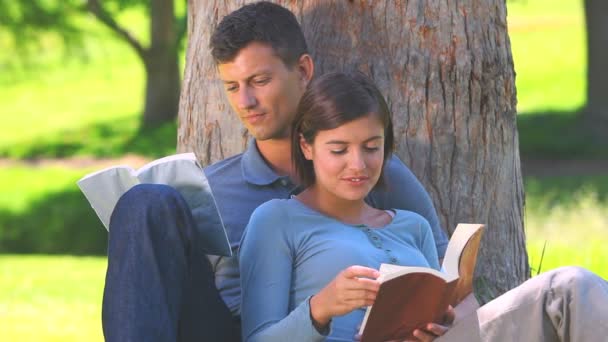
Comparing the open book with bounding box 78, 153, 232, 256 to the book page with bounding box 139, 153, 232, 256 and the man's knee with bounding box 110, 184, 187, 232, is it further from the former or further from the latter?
the man's knee with bounding box 110, 184, 187, 232

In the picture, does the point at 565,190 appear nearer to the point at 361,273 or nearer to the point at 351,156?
the point at 351,156

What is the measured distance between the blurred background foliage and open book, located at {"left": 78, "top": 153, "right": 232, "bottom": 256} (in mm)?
1719

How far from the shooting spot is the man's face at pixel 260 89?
365cm

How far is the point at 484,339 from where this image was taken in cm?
300

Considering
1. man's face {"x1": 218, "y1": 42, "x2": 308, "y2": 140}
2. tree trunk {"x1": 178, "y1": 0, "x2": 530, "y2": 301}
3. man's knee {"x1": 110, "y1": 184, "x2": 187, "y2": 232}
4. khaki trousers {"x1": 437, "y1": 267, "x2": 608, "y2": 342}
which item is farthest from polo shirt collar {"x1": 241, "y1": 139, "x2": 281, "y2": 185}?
khaki trousers {"x1": 437, "y1": 267, "x2": 608, "y2": 342}

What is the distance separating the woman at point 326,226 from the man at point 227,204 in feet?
0.50

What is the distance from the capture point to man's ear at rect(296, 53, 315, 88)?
3.80 metres

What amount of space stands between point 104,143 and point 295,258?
1494 cm

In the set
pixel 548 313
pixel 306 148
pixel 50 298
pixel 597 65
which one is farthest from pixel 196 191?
pixel 597 65

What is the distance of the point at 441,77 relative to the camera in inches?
167

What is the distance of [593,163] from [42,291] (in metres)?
9.19

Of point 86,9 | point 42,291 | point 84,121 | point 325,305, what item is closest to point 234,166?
point 325,305

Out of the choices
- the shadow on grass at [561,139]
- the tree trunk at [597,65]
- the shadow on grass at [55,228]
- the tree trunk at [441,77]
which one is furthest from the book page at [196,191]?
the tree trunk at [597,65]

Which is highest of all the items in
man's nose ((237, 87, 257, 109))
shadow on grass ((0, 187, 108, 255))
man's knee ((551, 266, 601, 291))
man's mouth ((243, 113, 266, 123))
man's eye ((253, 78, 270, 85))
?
man's eye ((253, 78, 270, 85))
